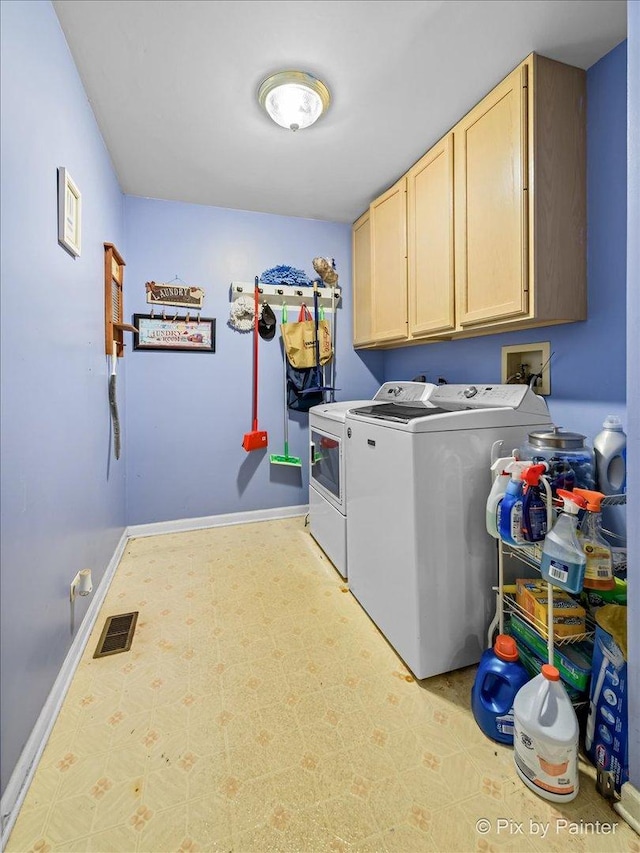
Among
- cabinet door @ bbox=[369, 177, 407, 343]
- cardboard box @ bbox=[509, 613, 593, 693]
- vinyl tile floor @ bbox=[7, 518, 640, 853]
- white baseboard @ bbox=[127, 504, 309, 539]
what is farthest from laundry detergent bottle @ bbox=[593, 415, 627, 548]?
white baseboard @ bbox=[127, 504, 309, 539]

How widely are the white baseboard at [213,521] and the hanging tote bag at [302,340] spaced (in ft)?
3.93

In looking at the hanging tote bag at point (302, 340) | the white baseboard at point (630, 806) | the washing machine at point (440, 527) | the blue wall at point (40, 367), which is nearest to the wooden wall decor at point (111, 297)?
the blue wall at point (40, 367)

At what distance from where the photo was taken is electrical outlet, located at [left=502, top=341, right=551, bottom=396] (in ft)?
5.90

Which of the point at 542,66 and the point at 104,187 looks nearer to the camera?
the point at 542,66

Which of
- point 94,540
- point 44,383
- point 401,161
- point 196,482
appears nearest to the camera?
point 44,383

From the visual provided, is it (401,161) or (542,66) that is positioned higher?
(401,161)

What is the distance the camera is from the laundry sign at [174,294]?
2.72 m

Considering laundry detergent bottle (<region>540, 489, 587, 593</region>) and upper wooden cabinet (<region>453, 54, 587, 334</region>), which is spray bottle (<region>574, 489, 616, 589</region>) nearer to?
laundry detergent bottle (<region>540, 489, 587, 593</region>)

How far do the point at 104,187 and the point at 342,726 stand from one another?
2758 mm

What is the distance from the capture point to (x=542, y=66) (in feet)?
5.00

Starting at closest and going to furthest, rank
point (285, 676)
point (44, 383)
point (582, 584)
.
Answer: point (582, 584) → point (44, 383) → point (285, 676)

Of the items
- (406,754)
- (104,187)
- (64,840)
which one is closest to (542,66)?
(104,187)

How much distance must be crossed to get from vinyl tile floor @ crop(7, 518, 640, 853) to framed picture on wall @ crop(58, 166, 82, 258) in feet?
5.44

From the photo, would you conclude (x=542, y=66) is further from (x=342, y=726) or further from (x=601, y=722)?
(x=342, y=726)
